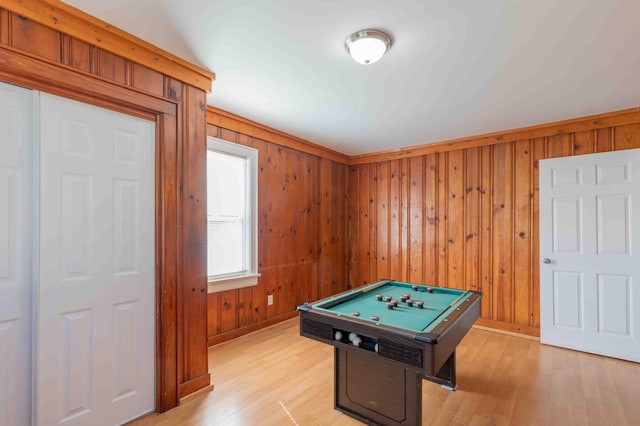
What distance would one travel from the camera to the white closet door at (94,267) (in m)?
1.72

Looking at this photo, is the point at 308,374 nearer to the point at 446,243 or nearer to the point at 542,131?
the point at 446,243

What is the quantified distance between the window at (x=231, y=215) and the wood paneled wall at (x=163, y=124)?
892 millimetres

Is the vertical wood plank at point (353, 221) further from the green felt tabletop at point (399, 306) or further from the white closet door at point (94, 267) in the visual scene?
the white closet door at point (94, 267)

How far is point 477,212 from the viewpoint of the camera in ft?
13.2

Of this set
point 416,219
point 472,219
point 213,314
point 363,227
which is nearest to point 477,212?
point 472,219

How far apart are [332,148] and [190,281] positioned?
10.1 feet

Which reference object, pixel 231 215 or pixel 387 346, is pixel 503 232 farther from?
pixel 231 215

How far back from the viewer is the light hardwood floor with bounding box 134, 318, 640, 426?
211 cm

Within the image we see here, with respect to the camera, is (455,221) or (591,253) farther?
(455,221)

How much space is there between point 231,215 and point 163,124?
1.49m

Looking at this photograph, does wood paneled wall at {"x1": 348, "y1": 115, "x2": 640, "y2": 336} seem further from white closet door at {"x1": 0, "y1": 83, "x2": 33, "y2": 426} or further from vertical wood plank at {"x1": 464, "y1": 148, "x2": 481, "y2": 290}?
white closet door at {"x1": 0, "y1": 83, "x2": 33, "y2": 426}

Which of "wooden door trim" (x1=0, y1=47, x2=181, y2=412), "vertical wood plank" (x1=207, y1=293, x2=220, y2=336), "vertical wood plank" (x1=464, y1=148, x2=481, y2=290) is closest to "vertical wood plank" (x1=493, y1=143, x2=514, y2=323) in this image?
"vertical wood plank" (x1=464, y1=148, x2=481, y2=290)

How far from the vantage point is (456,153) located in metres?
4.20

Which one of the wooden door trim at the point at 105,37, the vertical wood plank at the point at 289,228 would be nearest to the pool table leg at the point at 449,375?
the vertical wood plank at the point at 289,228
